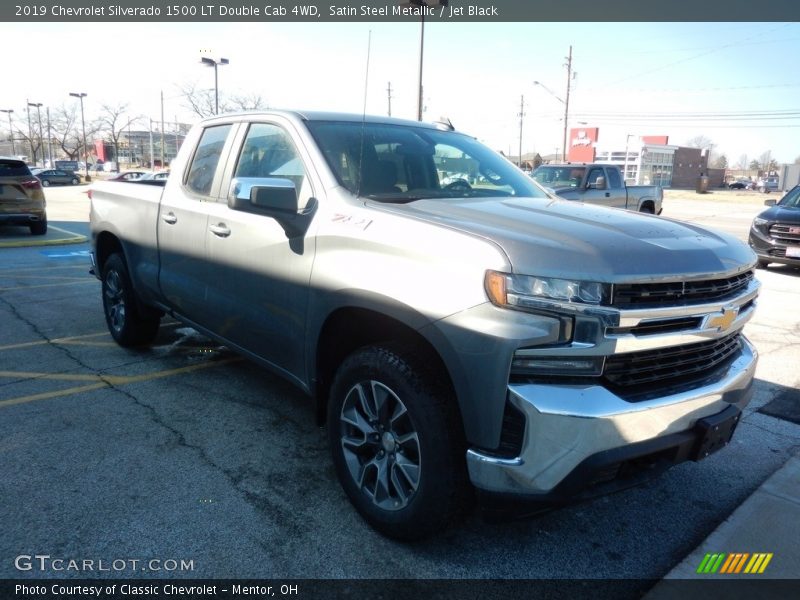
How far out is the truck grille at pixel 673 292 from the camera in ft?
7.22

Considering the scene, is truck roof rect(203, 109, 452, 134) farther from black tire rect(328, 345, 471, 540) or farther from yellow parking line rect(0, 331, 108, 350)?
yellow parking line rect(0, 331, 108, 350)

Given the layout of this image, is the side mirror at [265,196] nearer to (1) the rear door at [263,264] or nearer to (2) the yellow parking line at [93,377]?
(1) the rear door at [263,264]

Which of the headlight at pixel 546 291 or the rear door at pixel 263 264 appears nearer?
the headlight at pixel 546 291

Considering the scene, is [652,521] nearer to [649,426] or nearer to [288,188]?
[649,426]

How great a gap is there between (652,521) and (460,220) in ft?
5.94

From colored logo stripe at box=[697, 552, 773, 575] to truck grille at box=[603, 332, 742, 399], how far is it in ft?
2.72

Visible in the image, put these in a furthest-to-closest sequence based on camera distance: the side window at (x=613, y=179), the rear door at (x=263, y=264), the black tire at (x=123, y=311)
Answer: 1. the side window at (x=613, y=179)
2. the black tire at (x=123, y=311)
3. the rear door at (x=263, y=264)

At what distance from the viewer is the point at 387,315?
256 centimetres

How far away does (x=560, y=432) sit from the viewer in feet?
6.82

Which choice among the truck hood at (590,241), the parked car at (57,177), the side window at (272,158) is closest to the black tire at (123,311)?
the side window at (272,158)

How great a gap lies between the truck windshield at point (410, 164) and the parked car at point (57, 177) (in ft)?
173

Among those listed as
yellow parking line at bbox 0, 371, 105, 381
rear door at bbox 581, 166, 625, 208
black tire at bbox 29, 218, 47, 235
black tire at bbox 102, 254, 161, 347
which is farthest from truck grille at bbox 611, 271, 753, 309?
black tire at bbox 29, 218, 47, 235

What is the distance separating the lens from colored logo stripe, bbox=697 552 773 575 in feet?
8.52

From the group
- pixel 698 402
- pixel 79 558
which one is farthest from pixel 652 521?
pixel 79 558
